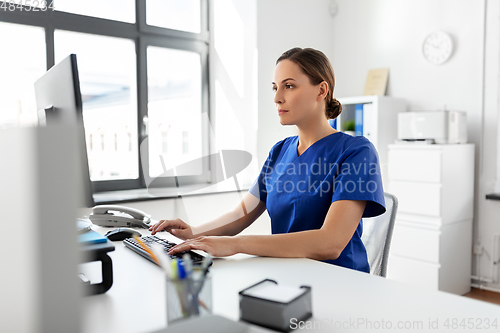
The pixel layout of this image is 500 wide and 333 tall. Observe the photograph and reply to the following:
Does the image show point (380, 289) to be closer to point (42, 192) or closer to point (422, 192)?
point (42, 192)

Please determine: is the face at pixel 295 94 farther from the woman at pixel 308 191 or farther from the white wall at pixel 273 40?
the white wall at pixel 273 40

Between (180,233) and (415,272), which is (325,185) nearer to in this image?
(180,233)

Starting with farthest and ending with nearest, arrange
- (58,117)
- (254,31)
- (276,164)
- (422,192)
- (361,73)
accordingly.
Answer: (361,73), (254,31), (422,192), (276,164), (58,117)

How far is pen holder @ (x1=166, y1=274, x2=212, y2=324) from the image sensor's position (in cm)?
58

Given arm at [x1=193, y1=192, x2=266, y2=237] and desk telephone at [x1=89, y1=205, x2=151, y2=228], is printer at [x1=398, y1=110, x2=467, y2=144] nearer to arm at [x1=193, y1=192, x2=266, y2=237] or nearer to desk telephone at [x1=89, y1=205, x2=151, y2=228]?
arm at [x1=193, y1=192, x2=266, y2=237]

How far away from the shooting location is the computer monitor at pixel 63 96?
1.04m

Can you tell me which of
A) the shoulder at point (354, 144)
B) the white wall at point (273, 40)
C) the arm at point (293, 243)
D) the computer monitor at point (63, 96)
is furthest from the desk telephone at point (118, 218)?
the white wall at point (273, 40)

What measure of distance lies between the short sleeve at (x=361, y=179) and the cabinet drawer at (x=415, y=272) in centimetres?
193

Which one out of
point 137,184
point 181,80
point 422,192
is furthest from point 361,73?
point 137,184

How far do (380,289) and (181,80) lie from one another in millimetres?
2821

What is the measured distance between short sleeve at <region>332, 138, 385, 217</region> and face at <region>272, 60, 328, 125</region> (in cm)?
21

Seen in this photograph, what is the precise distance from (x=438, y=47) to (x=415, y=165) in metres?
1.07

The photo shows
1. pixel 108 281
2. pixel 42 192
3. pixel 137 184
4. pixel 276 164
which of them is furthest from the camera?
pixel 137 184

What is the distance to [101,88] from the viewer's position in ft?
9.89
